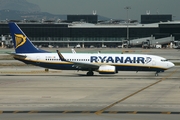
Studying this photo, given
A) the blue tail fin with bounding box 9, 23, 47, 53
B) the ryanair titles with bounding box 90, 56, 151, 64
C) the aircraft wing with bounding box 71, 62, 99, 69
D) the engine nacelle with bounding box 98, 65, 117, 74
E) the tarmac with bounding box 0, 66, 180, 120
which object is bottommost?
the tarmac with bounding box 0, 66, 180, 120

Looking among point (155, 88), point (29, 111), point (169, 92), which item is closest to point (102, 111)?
point (29, 111)

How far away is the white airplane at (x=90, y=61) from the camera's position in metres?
68.2

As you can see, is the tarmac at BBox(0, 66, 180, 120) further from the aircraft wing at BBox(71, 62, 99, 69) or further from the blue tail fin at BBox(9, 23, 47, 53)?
the blue tail fin at BBox(9, 23, 47, 53)

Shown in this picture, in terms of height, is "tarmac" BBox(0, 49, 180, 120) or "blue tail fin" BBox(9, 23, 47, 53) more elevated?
"blue tail fin" BBox(9, 23, 47, 53)

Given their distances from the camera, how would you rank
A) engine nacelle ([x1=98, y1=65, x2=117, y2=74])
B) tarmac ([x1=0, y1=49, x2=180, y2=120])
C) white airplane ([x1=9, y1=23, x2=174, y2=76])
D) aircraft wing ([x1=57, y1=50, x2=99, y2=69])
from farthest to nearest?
white airplane ([x1=9, y1=23, x2=174, y2=76]) < aircraft wing ([x1=57, y1=50, x2=99, y2=69]) < engine nacelle ([x1=98, y1=65, x2=117, y2=74]) < tarmac ([x1=0, y1=49, x2=180, y2=120])

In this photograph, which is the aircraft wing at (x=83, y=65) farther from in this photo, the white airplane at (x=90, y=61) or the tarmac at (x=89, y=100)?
the tarmac at (x=89, y=100)

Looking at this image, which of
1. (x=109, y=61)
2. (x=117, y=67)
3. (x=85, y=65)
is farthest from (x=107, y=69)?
(x=85, y=65)

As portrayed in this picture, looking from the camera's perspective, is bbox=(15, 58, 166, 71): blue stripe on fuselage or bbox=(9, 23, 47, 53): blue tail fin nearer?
bbox=(15, 58, 166, 71): blue stripe on fuselage

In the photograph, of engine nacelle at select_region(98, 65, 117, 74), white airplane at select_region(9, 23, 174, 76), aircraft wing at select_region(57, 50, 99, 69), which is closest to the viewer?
engine nacelle at select_region(98, 65, 117, 74)

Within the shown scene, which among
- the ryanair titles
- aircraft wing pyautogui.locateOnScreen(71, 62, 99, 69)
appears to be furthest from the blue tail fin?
the ryanair titles

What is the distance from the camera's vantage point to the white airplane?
68.2 metres

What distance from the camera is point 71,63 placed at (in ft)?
226

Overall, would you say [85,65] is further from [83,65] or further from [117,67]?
[117,67]

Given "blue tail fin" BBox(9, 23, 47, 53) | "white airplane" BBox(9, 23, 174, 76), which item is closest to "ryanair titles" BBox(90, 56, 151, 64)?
"white airplane" BBox(9, 23, 174, 76)
